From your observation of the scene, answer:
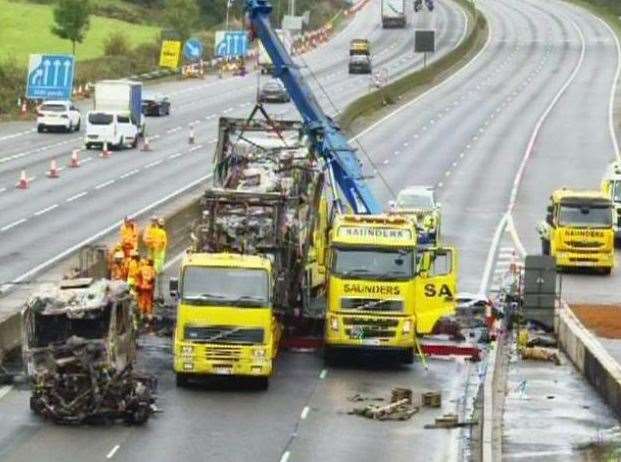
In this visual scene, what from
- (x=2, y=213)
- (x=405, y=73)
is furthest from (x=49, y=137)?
(x=405, y=73)

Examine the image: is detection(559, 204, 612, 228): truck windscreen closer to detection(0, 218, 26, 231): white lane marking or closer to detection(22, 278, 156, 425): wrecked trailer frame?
detection(0, 218, 26, 231): white lane marking

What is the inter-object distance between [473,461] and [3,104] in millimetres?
77134

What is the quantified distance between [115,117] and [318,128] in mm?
38772

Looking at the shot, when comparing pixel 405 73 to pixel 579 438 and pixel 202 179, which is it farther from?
pixel 579 438

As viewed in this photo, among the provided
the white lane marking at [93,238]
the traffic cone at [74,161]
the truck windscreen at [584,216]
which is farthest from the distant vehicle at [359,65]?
the truck windscreen at [584,216]

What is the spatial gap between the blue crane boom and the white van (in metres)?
33.0

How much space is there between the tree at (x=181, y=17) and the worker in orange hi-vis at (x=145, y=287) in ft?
326

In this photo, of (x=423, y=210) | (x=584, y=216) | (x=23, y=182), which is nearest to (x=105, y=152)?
(x=23, y=182)

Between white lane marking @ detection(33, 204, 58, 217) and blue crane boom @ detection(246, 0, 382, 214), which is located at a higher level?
blue crane boom @ detection(246, 0, 382, 214)

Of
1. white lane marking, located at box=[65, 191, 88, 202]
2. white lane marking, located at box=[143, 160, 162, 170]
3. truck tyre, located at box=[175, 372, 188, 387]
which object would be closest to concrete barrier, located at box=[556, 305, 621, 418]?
truck tyre, located at box=[175, 372, 188, 387]

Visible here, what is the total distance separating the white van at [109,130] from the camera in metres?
84.3

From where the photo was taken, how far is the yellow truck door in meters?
38.0

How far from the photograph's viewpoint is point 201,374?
33219mm

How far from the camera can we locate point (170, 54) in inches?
4995
